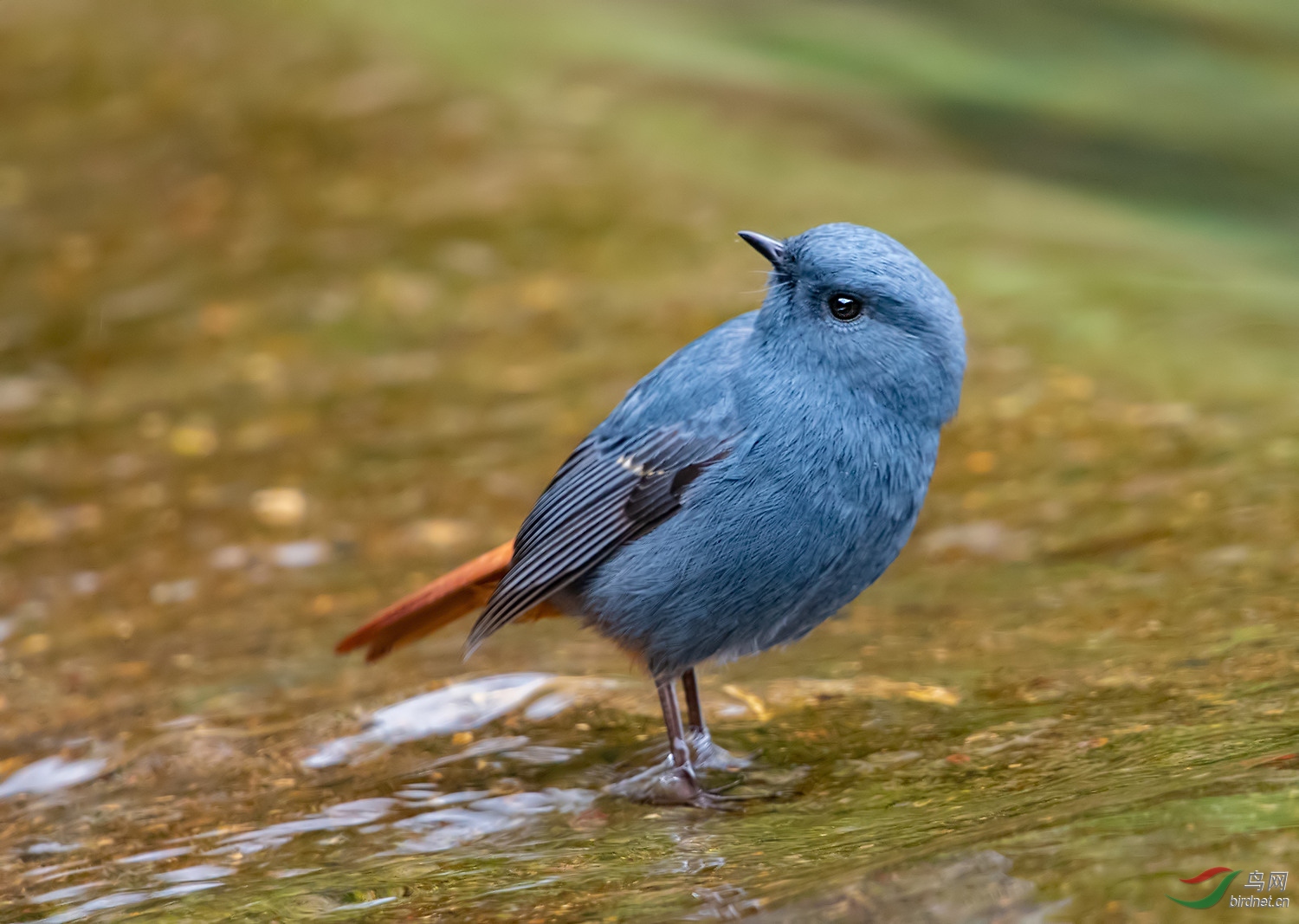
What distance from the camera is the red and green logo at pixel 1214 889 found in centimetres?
241

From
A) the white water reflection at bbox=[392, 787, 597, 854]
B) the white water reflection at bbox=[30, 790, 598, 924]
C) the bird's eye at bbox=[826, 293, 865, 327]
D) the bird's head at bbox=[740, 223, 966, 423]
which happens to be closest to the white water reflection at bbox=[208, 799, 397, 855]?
the white water reflection at bbox=[30, 790, 598, 924]

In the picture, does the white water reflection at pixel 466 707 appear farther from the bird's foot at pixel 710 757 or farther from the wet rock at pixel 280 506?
the wet rock at pixel 280 506

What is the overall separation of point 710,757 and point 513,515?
213 cm

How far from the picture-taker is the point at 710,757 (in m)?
3.90

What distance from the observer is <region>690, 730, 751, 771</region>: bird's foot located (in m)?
3.89

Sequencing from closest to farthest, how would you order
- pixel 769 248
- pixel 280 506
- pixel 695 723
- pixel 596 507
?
1. pixel 769 248
2. pixel 596 507
3. pixel 695 723
4. pixel 280 506

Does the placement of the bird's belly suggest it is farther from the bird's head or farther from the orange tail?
the orange tail

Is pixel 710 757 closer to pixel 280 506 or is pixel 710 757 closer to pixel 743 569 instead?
pixel 743 569

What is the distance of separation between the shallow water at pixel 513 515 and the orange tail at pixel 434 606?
0.74ft

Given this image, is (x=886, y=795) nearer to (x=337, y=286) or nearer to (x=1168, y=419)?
(x=1168, y=419)

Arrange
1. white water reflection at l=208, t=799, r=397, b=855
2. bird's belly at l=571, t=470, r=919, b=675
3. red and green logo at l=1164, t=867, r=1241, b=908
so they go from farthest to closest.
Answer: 1. white water reflection at l=208, t=799, r=397, b=855
2. bird's belly at l=571, t=470, r=919, b=675
3. red and green logo at l=1164, t=867, r=1241, b=908

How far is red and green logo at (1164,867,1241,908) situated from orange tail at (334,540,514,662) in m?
2.07

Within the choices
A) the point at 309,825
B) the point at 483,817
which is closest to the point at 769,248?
the point at 483,817

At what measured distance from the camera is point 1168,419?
19.4ft
